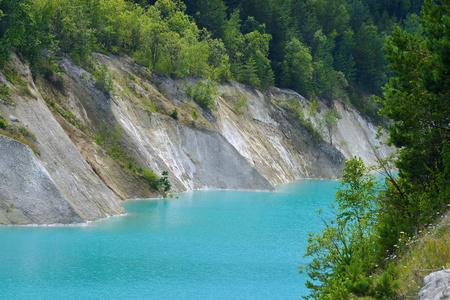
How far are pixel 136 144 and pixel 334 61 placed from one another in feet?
248

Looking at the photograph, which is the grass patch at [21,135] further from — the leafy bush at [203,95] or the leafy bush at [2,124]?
the leafy bush at [203,95]

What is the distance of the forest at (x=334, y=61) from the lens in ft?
50.9

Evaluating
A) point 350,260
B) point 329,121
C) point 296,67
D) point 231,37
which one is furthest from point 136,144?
point 296,67

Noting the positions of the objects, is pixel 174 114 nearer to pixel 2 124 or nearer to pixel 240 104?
pixel 240 104

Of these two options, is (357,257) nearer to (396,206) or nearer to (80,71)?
(396,206)

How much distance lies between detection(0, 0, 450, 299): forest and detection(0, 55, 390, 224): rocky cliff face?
139 inches

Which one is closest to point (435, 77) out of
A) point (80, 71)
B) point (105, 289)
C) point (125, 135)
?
point (105, 289)

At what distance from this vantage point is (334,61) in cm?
11456

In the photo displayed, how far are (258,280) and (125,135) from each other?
2805cm

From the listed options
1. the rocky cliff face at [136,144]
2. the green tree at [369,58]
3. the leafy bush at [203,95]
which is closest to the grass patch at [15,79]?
the rocky cliff face at [136,144]

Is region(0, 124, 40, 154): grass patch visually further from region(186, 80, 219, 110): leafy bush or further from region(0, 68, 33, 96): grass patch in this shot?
region(186, 80, 219, 110): leafy bush

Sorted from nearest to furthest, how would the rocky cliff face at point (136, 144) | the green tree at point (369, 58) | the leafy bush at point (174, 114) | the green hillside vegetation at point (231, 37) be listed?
1. the rocky cliff face at point (136, 144)
2. the green hillside vegetation at point (231, 37)
3. the leafy bush at point (174, 114)
4. the green tree at point (369, 58)

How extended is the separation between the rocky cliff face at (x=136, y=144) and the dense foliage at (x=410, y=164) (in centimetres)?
2086

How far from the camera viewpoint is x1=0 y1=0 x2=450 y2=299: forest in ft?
50.9
